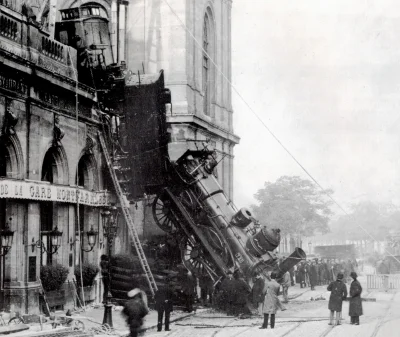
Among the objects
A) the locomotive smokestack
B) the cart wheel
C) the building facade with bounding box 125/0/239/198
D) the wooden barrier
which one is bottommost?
the wooden barrier

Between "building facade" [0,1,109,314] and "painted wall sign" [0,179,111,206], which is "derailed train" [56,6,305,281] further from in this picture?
"painted wall sign" [0,179,111,206]

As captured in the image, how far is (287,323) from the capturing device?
17.8 metres

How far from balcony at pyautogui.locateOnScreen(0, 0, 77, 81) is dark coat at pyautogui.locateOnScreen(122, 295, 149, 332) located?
756 centimetres

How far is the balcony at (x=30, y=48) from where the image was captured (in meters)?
17.4

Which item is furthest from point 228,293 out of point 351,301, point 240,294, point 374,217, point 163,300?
point 374,217

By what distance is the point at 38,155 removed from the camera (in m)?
18.7

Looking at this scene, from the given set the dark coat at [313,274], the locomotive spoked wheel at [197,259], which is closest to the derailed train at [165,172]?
the locomotive spoked wheel at [197,259]

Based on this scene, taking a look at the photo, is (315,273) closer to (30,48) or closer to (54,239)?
(54,239)

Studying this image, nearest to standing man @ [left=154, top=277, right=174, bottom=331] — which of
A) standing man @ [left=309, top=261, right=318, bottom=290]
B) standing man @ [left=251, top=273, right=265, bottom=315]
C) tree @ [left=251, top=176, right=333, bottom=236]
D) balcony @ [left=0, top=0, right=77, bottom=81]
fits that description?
standing man @ [left=251, top=273, right=265, bottom=315]

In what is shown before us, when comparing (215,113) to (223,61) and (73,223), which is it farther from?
(73,223)

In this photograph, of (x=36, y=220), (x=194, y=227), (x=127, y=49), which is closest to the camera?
(x=36, y=220)

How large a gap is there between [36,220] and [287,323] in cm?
742


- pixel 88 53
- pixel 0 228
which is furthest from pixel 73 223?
pixel 88 53

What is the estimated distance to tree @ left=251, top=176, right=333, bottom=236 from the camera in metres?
55.8
